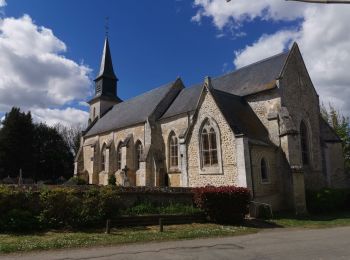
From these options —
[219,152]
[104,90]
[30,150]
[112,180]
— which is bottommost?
[112,180]

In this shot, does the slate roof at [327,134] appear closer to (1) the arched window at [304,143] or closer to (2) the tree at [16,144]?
(1) the arched window at [304,143]

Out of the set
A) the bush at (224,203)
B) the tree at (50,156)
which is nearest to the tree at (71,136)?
the tree at (50,156)

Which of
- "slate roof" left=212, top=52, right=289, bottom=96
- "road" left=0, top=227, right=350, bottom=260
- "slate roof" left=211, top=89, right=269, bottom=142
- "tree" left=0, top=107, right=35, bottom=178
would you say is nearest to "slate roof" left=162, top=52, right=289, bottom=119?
"slate roof" left=212, top=52, right=289, bottom=96

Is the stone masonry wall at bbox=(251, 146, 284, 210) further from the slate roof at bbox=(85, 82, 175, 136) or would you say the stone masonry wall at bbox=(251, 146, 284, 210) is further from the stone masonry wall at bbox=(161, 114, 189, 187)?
the slate roof at bbox=(85, 82, 175, 136)

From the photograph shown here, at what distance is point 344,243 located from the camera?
33.7 feet

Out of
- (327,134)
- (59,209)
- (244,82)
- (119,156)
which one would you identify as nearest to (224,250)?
(59,209)

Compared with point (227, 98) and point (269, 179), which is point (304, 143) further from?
point (227, 98)

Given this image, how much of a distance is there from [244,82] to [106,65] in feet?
82.1

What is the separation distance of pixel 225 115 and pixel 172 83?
13194 millimetres

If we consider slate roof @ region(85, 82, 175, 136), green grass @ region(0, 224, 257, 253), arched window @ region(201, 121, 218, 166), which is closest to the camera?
green grass @ region(0, 224, 257, 253)

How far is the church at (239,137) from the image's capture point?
64.4 ft

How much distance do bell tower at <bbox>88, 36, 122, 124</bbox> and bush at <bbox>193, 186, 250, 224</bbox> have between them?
29.5m

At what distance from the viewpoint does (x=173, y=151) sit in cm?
2717

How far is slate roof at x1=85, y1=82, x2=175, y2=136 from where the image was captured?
30.8 metres
